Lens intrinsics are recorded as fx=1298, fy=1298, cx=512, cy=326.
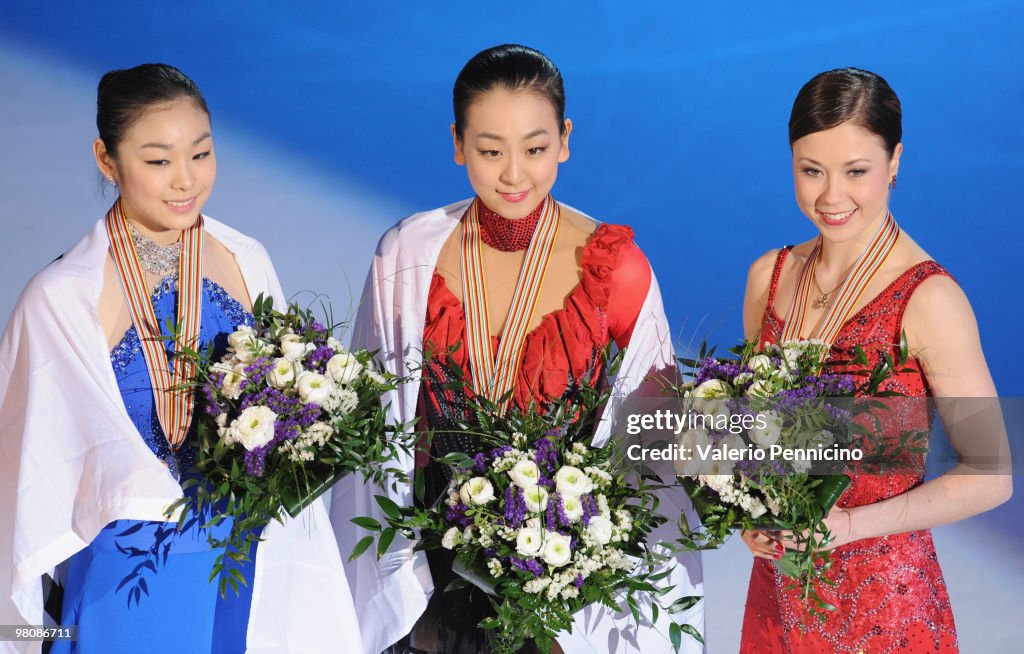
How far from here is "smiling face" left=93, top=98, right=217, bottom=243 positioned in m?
2.77

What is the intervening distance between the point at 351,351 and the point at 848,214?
118 centimetres

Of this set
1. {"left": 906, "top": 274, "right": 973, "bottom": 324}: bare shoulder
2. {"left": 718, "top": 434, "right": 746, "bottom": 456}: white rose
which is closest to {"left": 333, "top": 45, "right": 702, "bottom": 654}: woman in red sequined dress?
{"left": 718, "top": 434, "right": 746, "bottom": 456}: white rose

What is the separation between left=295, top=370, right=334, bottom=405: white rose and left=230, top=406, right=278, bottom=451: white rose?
0.26 ft

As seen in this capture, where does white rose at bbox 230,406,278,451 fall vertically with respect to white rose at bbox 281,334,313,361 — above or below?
below

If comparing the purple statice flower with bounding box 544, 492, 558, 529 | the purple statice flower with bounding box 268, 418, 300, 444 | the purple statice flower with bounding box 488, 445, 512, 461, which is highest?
the purple statice flower with bounding box 268, 418, 300, 444

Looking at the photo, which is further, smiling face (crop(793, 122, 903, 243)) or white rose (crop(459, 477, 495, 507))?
smiling face (crop(793, 122, 903, 243))

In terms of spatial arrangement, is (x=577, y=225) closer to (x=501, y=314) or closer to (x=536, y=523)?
(x=501, y=314)

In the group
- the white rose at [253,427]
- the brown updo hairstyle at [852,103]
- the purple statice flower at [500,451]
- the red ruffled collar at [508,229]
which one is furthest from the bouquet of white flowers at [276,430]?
the brown updo hairstyle at [852,103]

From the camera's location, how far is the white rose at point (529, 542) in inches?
→ 102

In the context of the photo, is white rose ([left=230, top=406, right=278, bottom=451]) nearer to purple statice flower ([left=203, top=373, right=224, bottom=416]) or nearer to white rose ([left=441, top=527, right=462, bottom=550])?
purple statice flower ([left=203, top=373, right=224, bottom=416])

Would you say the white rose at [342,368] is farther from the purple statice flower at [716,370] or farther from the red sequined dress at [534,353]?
the purple statice flower at [716,370]

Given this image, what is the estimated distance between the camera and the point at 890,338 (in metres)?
2.80

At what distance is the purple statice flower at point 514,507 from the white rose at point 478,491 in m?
0.04

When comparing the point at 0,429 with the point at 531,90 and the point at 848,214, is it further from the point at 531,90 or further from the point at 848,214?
the point at 848,214
